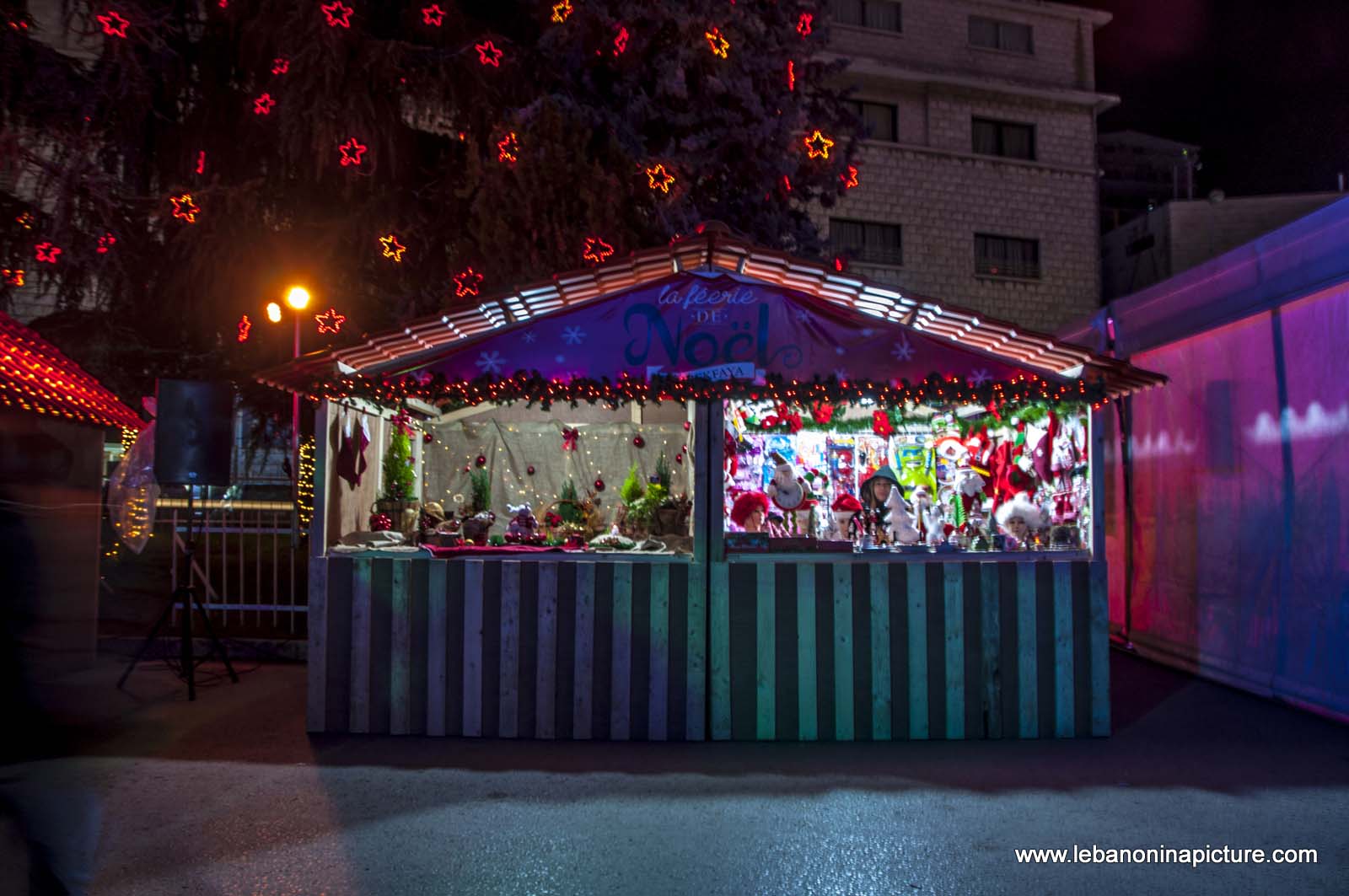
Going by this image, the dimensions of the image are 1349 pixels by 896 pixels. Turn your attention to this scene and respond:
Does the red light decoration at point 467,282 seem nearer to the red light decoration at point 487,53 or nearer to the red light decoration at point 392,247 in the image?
the red light decoration at point 392,247

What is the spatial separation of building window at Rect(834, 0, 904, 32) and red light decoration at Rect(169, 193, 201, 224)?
18.0 metres

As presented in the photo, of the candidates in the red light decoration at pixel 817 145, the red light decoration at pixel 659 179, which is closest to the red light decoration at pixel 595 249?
the red light decoration at pixel 659 179

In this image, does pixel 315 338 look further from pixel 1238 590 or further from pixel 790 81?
pixel 1238 590

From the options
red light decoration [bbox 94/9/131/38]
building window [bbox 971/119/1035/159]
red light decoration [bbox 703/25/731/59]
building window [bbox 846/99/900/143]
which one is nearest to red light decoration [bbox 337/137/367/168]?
red light decoration [bbox 94/9/131/38]

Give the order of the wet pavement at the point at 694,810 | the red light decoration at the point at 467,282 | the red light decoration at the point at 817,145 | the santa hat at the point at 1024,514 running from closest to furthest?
the wet pavement at the point at 694,810, the santa hat at the point at 1024,514, the red light decoration at the point at 467,282, the red light decoration at the point at 817,145

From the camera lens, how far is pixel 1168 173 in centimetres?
3469

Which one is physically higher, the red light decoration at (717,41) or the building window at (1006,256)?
the building window at (1006,256)

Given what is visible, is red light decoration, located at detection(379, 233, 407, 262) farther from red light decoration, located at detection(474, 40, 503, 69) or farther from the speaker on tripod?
the speaker on tripod

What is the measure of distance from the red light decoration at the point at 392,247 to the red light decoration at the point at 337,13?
2333mm

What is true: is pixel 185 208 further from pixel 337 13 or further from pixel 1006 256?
pixel 1006 256

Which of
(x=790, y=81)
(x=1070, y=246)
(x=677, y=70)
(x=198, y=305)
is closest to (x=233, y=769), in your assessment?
(x=198, y=305)

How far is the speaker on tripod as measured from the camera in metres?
7.79

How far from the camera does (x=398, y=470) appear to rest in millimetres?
8344

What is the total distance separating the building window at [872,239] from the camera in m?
24.2
